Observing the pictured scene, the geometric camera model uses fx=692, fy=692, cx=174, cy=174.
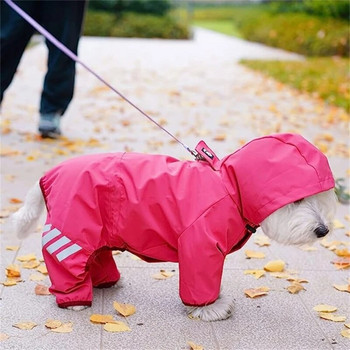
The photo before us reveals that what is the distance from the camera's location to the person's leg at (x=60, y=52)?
19.0ft

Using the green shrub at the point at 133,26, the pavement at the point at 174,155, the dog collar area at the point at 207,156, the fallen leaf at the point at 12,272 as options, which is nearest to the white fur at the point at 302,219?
the dog collar area at the point at 207,156

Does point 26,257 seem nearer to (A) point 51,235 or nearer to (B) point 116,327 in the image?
(A) point 51,235

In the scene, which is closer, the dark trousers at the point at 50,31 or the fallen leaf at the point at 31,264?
the fallen leaf at the point at 31,264

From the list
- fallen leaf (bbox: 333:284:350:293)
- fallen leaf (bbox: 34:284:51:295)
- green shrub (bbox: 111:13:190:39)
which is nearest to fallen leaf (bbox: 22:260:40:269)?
fallen leaf (bbox: 34:284:51:295)

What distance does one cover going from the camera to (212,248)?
9.58 feet

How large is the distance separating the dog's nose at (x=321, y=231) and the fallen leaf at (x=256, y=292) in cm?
71

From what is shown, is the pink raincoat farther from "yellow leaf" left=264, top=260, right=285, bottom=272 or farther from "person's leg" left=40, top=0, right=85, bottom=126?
"person's leg" left=40, top=0, right=85, bottom=126

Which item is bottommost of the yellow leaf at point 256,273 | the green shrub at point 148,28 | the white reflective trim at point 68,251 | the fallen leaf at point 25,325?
the green shrub at point 148,28

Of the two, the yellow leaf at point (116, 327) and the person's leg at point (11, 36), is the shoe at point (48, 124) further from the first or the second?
the yellow leaf at point (116, 327)

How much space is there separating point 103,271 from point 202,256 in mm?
646

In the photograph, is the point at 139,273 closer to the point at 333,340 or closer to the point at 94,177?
the point at 94,177

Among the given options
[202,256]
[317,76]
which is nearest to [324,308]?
[202,256]

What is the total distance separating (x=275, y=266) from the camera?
3748 millimetres

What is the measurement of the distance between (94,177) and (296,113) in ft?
18.7
